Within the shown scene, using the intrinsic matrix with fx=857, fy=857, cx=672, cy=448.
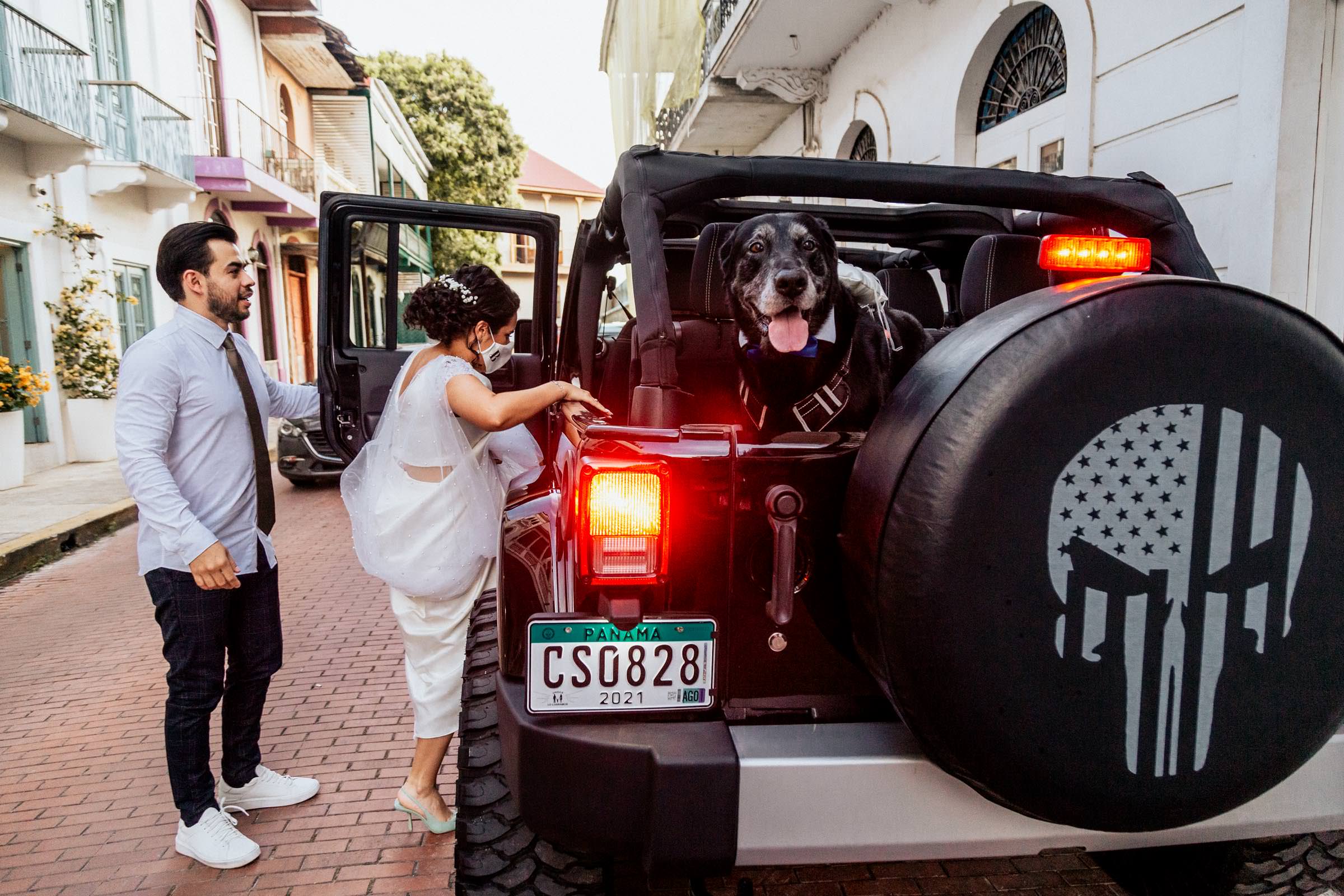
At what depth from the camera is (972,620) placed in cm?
142

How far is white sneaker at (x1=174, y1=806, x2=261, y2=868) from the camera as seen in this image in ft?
8.98

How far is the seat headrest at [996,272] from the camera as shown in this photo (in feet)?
9.41

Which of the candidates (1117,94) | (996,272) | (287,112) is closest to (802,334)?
(996,272)

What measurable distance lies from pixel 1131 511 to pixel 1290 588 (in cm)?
34

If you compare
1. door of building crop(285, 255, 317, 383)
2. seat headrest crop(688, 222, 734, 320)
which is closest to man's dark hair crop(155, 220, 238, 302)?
seat headrest crop(688, 222, 734, 320)

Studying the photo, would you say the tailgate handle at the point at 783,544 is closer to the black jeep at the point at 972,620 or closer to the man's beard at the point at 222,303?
the black jeep at the point at 972,620

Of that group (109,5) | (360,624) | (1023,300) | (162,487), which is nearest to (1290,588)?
(1023,300)

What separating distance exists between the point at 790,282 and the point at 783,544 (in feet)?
4.92

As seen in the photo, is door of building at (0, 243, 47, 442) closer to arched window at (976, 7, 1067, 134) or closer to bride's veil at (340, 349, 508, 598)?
bride's veil at (340, 349, 508, 598)

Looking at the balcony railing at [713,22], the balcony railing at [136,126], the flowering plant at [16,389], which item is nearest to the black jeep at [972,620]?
the flowering plant at [16,389]

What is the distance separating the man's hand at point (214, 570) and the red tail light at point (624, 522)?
1.55 metres

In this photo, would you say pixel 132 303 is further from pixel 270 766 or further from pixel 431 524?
pixel 431 524

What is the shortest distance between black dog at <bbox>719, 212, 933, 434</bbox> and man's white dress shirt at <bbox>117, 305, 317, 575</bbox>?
1798 millimetres

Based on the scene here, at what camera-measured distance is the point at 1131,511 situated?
143 centimetres
